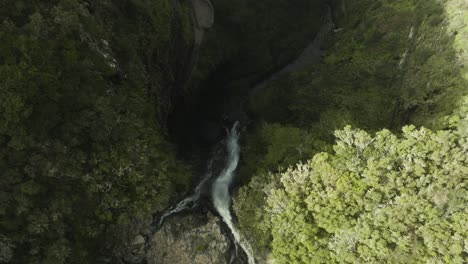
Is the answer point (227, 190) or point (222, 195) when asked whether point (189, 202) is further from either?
point (227, 190)

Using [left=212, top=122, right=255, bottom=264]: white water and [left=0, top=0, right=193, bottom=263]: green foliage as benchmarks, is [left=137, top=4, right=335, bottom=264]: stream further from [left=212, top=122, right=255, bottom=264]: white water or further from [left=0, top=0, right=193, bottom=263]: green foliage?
[left=0, top=0, right=193, bottom=263]: green foliage

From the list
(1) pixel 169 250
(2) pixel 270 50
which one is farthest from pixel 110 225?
(2) pixel 270 50

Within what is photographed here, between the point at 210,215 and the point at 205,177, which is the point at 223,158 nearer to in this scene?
the point at 205,177

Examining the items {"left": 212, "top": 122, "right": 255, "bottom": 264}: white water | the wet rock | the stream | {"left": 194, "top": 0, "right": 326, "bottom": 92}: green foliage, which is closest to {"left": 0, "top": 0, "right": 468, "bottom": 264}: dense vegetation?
{"left": 212, "top": 122, "right": 255, "bottom": 264}: white water

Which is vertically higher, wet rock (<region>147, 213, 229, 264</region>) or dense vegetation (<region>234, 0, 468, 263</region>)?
dense vegetation (<region>234, 0, 468, 263</region>)

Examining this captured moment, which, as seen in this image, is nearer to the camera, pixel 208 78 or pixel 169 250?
pixel 169 250

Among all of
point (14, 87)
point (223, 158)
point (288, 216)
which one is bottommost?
point (223, 158)
